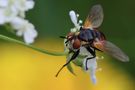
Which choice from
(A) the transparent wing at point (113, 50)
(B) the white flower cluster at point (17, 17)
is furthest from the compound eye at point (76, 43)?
(B) the white flower cluster at point (17, 17)

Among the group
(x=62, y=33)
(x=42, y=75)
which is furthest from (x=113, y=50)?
(x=62, y=33)

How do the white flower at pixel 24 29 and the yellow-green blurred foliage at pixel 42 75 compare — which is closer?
the white flower at pixel 24 29

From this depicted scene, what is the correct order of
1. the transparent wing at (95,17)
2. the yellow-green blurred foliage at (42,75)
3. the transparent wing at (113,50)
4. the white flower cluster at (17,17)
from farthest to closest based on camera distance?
the yellow-green blurred foliage at (42,75) < the transparent wing at (95,17) < the transparent wing at (113,50) < the white flower cluster at (17,17)

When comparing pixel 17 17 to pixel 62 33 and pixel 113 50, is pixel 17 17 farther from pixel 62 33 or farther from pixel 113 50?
pixel 62 33

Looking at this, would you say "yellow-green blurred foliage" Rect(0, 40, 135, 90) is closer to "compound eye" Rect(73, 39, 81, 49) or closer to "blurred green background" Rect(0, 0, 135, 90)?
"blurred green background" Rect(0, 0, 135, 90)

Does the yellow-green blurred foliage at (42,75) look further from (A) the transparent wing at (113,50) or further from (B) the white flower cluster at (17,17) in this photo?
(B) the white flower cluster at (17,17)
